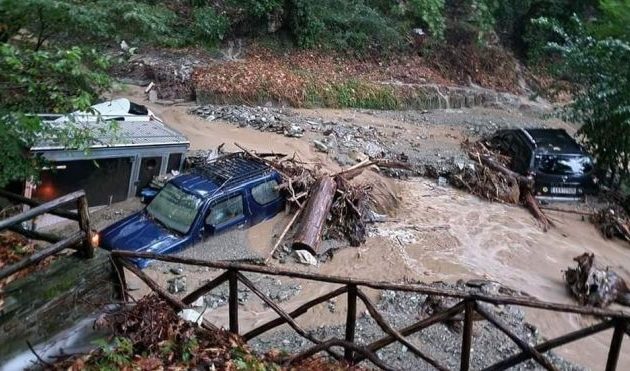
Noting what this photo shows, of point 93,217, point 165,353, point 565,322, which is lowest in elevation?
Result: point 93,217

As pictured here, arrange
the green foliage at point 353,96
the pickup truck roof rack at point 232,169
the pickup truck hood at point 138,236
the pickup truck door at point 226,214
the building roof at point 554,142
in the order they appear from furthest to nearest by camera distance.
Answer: the green foliage at point 353,96 → the building roof at point 554,142 → the pickup truck roof rack at point 232,169 → the pickup truck door at point 226,214 → the pickup truck hood at point 138,236

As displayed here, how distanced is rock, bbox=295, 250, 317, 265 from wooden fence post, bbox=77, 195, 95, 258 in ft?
16.8

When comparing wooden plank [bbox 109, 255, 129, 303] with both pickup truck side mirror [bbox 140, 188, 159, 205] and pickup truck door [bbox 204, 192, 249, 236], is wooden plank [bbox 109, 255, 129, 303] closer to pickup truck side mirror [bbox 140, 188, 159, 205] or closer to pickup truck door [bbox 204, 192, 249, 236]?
pickup truck door [bbox 204, 192, 249, 236]

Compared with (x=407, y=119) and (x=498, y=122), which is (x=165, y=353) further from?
(x=498, y=122)

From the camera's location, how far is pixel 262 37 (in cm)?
2064

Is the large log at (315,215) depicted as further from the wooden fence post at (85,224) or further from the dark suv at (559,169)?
the dark suv at (559,169)

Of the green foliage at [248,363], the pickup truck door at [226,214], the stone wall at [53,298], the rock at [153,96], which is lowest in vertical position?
the rock at [153,96]

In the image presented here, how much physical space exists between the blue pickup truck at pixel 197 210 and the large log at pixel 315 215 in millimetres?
698

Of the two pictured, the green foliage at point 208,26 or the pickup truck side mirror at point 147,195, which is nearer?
the pickup truck side mirror at point 147,195

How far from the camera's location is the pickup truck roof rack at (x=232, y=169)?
9.54 meters

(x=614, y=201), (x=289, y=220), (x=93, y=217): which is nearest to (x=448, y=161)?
(x=614, y=201)

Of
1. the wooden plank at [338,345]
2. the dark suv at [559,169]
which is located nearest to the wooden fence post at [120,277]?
the wooden plank at [338,345]

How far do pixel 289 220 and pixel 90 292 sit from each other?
585 centimetres

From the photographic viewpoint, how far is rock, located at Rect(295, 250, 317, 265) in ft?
31.1
